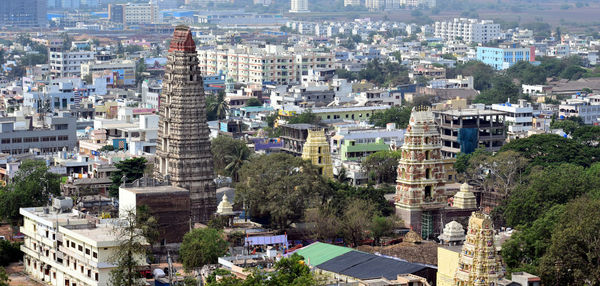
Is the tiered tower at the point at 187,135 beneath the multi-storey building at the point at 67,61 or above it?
above

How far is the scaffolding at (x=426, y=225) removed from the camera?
68.0 m

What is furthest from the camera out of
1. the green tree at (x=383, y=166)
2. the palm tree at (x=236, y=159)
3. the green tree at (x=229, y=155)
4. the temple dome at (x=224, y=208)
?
the green tree at (x=383, y=166)

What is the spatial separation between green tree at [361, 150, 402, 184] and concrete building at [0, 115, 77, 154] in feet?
73.8

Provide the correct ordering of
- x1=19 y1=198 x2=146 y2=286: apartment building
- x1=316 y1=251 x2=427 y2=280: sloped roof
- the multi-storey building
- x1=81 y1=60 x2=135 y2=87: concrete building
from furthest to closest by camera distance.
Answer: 1. the multi-storey building
2. x1=81 y1=60 x2=135 y2=87: concrete building
3. x1=19 y1=198 x2=146 y2=286: apartment building
4. x1=316 y1=251 x2=427 y2=280: sloped roof

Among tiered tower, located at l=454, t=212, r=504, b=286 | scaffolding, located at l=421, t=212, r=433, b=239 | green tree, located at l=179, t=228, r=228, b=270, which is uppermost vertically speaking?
tiered tower, located at l=454, t=212, r=504, b=286

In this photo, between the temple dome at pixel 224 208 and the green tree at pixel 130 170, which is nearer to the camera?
the temple dome at pixel 224 208

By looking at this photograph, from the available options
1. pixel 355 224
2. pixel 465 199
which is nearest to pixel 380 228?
pixel 355 224

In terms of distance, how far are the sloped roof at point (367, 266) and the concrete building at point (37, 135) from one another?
40.7 m

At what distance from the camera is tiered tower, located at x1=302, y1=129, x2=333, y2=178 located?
260ft

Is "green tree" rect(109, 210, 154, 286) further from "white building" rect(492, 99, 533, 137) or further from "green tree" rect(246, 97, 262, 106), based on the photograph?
"green tree" rect(246, 97, 262, 106)

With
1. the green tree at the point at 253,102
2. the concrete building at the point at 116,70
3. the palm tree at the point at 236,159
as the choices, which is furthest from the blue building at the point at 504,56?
the palm tree at the point at 236,159

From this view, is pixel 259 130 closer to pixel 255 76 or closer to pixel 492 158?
pixel 492 158

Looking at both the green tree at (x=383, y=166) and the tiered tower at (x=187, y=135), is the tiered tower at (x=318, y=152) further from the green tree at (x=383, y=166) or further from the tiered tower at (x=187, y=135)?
the tiered tower at (x=187, y=135)

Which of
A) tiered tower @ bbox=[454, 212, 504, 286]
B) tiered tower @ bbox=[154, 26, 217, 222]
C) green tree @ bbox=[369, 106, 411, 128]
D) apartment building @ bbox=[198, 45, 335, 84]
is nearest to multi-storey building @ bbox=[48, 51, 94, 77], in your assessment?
apartment building @ bbox=[198, 45, 335, 84]
